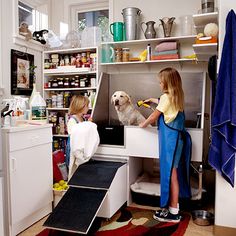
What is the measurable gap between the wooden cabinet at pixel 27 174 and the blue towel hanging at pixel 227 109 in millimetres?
1540

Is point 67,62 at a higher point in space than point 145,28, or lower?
lower

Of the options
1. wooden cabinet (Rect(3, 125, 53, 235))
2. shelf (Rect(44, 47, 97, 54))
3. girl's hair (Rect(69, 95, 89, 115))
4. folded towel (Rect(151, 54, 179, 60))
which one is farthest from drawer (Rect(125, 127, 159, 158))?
shelf (Rect(44, 47, 97, 54))

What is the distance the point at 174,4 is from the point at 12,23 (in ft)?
6.45

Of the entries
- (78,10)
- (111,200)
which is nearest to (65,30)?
(78,10)

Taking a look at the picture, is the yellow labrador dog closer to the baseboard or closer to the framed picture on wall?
the framed picture on wall

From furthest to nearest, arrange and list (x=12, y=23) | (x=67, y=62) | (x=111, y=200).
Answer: (x=67, y=62), (x=12, y=23), (x=111, y=200)

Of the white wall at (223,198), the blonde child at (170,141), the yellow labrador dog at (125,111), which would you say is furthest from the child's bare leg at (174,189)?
the yellow labrador dog at (125,111)

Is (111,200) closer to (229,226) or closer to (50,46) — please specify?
(229,226)

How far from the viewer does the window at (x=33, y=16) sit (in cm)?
348

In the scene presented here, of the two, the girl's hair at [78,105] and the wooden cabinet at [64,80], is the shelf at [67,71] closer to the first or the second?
the wooden cabinet at [64,80]

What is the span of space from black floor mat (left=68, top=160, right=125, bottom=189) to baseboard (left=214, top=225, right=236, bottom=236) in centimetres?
95

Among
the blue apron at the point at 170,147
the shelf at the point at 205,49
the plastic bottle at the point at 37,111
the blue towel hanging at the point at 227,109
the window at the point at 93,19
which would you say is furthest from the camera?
the window at the point at 93,19

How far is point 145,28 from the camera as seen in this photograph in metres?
3.42

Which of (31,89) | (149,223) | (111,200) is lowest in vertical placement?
(149,223)
